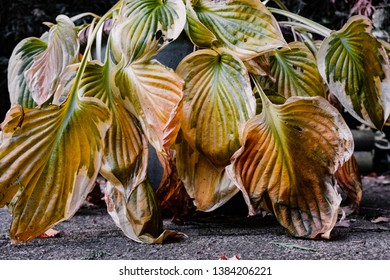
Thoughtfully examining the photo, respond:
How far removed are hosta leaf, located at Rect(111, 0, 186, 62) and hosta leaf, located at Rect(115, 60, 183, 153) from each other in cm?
3

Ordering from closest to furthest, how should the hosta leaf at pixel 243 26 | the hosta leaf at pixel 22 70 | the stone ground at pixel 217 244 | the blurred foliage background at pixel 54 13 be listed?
the stone ground at pixel 217 244, the hosta leaf at pixel 243 26, the hosta leaf at pixel 22 70, the blurred foliage background at pixel 54 13

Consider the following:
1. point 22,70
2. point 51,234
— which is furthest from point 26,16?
point 51,234

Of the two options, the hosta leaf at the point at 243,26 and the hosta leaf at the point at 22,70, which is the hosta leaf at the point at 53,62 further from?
the hosta leaf at the point at 243,26

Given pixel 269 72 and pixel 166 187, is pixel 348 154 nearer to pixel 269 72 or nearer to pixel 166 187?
pixel 269 72

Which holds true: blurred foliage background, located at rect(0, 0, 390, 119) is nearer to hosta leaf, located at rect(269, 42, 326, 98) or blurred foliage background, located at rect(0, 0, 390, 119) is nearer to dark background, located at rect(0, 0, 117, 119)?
dark background, located at rect(0, 0, 117, 119)

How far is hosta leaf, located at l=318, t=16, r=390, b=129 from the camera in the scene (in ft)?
3.74

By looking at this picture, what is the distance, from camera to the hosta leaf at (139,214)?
1015mm

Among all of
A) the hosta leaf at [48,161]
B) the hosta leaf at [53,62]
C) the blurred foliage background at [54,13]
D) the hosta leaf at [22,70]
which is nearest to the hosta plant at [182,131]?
the hosta leaf at [48,161]

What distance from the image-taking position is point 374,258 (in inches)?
36.0

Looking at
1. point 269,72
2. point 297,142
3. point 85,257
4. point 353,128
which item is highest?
point 269,72
